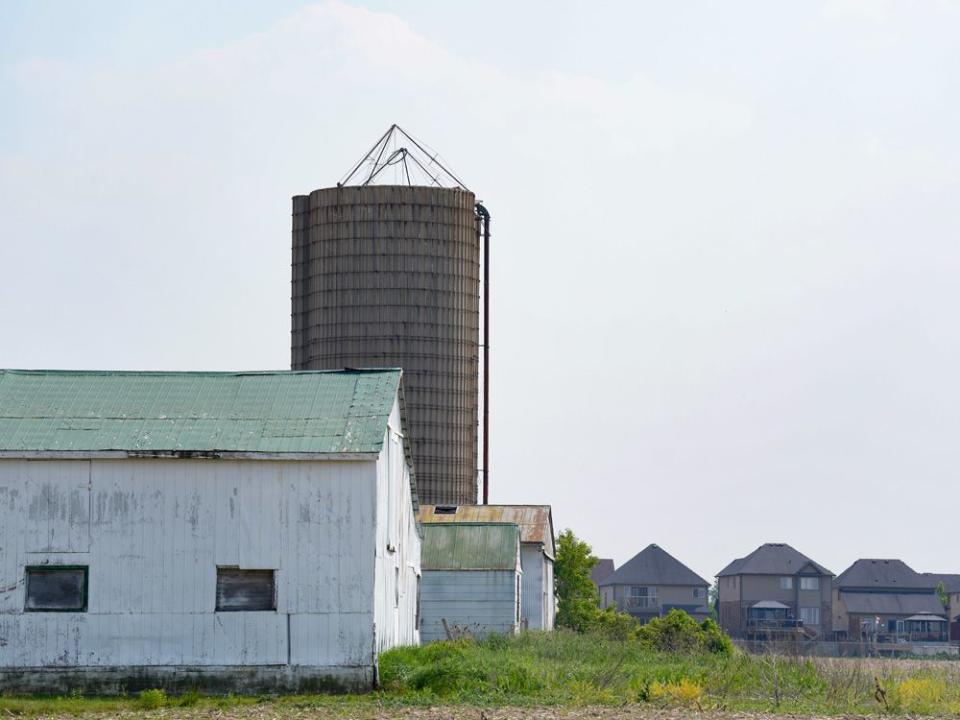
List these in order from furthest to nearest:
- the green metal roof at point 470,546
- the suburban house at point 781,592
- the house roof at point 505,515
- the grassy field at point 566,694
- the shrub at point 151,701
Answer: the suburban house at point 781,592
the house roof at point 505,515
the green metal roof at point 470,546
the shrub at point 151,701
the grassy field at point 566,694

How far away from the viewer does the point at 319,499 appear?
32.6 metres

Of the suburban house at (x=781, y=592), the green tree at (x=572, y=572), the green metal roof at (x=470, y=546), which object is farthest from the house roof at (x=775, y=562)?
the green metal roof at (x=470, y=546)

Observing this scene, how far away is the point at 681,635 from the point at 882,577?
96.1 m

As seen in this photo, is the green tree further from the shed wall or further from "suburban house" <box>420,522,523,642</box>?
the shed wall

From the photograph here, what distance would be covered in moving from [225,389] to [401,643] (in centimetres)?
760

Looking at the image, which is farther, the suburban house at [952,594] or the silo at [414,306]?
the suburban house at [952,594]

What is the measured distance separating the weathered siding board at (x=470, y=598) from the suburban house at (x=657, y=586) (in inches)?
4084

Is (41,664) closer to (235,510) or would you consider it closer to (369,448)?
(235,510)

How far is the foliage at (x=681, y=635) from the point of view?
5259 cm

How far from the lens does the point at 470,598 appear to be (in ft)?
169

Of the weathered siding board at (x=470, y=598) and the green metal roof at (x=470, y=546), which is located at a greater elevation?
the green metal roof at (x=470, y=546)

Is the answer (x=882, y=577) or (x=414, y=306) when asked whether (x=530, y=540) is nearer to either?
(x=414, y=306)

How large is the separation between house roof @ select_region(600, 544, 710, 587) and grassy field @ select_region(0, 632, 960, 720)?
122 m

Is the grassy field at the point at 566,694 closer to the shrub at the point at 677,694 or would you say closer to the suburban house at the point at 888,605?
the shrub at the point at 677,694
